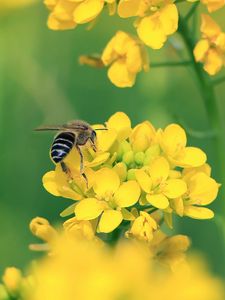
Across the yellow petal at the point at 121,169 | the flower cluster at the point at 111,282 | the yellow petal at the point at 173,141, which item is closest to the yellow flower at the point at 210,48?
the yellow petal at the point at 173,141

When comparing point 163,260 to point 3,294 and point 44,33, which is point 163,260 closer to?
point 3,294

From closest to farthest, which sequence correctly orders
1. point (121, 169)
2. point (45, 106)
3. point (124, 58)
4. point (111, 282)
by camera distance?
point (111, 282), point (121, 169), point (124, 58), point (45, 106)

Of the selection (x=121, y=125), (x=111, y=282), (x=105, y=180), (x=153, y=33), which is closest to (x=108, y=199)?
(x=105, y=180)

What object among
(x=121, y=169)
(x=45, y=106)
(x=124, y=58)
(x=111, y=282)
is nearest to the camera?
(x=111, y=282)

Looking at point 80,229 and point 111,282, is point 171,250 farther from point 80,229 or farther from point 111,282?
point 111,282

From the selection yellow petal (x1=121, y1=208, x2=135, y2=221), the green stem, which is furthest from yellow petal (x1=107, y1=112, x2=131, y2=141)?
the green stem

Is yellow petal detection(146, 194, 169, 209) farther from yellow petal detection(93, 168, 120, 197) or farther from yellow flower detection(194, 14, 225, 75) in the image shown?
yellow flower detection(194, 14, 225, 75)

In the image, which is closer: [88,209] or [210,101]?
[88,209]

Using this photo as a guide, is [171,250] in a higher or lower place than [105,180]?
lower

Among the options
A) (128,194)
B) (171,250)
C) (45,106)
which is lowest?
(45,106)
